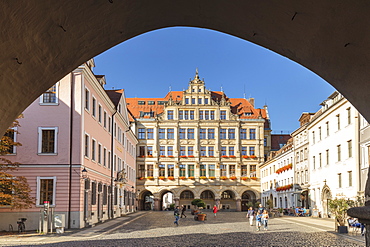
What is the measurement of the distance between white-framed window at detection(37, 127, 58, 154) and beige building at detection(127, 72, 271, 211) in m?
44.9

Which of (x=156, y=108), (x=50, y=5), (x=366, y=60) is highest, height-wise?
(x=156, y=108)

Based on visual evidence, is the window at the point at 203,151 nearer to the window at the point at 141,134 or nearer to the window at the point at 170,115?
the window at the point at 170,115

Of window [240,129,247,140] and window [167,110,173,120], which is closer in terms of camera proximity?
window [167,110,173,120]

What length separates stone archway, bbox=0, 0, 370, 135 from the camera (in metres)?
4.91

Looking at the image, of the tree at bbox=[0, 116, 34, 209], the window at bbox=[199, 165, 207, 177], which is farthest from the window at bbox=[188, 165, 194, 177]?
the tree at bbox=[0, 116, 34, 209]

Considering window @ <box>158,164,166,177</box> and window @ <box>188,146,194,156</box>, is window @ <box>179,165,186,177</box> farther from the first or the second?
window @ <box>158,164,166,177</box>

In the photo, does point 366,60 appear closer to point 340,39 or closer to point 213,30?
point 340,39

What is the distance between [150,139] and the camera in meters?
73.6

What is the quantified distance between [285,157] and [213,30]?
2174 inches

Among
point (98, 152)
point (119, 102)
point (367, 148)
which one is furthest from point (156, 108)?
point (367, 148)

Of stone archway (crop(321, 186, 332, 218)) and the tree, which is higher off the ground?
the tree

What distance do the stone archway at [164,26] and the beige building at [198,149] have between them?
66385 millimetres

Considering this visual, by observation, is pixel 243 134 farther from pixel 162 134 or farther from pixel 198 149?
pixel 162 134

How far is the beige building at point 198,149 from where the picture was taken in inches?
2857
